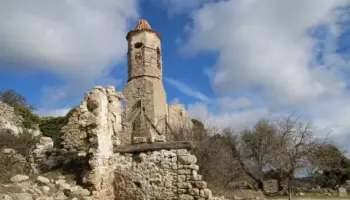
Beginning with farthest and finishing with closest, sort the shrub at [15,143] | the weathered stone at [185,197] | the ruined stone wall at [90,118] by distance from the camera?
1. the shrub at [15,143]
2. the ruined stone wall at [90,118]
3. the weathered stone at [185,197]

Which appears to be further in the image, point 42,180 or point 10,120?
point 10,120

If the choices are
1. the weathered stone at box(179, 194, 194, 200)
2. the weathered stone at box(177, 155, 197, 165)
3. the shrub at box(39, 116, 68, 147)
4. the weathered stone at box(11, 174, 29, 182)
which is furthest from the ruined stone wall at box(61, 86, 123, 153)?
the shrub at box(39, 116, 68, 147)

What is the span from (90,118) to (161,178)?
8.03 ft

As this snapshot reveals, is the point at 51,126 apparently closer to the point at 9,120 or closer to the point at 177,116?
the point at 9,120

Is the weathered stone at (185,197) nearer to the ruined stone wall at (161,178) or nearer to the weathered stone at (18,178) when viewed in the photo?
the ruined stone wall at (161,178)

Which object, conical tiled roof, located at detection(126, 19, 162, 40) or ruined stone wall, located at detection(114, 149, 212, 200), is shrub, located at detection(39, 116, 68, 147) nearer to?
conical tiled roof, located at detection(126, 19, 162, 40)

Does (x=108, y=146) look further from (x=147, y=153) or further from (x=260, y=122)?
(x=260, y=122)

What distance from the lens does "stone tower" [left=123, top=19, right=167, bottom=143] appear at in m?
27.6

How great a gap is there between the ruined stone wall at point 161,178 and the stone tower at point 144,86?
16.6m

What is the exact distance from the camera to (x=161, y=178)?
960 cm

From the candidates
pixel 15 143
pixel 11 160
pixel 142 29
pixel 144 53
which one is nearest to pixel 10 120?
pixel 15 143

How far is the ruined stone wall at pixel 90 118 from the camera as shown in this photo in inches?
380


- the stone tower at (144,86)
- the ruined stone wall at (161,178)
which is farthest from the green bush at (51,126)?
the ruined stone wall at (161,178)

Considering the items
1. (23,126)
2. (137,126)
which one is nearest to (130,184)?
(137,126)
